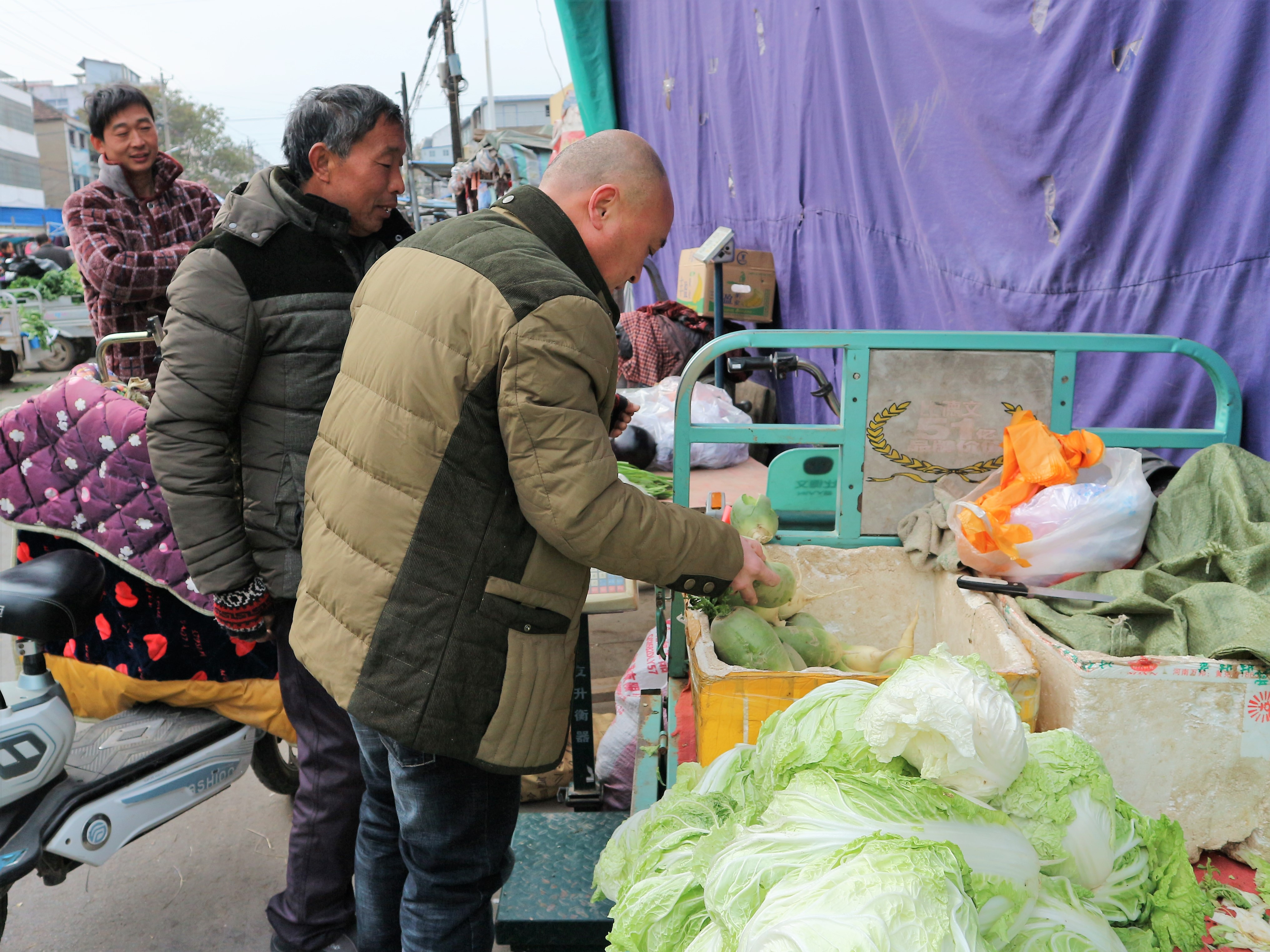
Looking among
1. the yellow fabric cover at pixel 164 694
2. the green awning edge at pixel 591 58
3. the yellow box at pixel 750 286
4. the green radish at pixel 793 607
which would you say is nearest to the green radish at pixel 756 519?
the green radish at pixel 793 607

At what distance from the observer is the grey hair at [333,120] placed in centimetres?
211

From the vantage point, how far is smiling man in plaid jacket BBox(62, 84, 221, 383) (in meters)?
3.52

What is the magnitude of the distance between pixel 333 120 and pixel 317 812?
1.82m

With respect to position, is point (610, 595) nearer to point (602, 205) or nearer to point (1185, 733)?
point (602, 205)

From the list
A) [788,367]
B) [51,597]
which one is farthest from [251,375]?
[788,367]

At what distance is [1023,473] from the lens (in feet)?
6.72

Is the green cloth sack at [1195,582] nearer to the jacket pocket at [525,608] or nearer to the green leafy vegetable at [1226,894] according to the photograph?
the green leafy vegetable at [1226,894]

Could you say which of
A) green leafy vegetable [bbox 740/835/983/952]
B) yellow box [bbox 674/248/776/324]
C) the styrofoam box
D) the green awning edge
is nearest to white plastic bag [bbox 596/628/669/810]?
the styrofoam box

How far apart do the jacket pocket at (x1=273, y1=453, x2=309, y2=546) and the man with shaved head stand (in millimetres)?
346

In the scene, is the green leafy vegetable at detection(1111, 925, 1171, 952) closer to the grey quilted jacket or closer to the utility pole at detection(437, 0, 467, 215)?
the grey quilted jacket

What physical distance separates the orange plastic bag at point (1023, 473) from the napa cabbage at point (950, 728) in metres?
0.83

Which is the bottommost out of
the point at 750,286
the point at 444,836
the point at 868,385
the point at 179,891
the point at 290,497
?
the point at 179,891

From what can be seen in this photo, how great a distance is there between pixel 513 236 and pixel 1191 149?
197 cm

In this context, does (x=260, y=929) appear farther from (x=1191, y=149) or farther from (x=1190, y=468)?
(x=1191, y=149)
